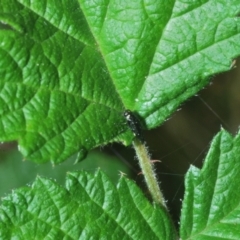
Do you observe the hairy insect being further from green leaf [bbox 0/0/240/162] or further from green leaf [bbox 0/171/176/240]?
green leaf [bbox 0/171/176/240]

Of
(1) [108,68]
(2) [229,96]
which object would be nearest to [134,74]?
(1) [108,68]

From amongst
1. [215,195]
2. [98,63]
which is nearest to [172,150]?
[215,195]

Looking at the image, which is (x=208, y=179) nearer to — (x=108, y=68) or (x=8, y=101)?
(x=108, y=68)

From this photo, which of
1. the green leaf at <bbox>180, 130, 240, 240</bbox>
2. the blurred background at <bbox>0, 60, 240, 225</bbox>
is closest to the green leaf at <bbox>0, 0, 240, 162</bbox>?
the green leaf at <bbox>180, 130, 240, 240</bbox>

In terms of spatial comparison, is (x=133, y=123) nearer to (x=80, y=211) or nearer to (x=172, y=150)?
(x=80, y=211)

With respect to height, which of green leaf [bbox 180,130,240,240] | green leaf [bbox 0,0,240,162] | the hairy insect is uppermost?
green leaf [bbox 0,0,240,162]

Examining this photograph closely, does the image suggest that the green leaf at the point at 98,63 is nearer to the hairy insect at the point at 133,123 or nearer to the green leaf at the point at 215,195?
the hairy insect at the point at 133,123

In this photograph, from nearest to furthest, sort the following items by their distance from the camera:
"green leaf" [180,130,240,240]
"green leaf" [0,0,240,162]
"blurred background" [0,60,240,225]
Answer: "green leaf" [0,0,240,162]
"green leaf" [180,130,240,240]
"blurred background" [0,60,240,225]
